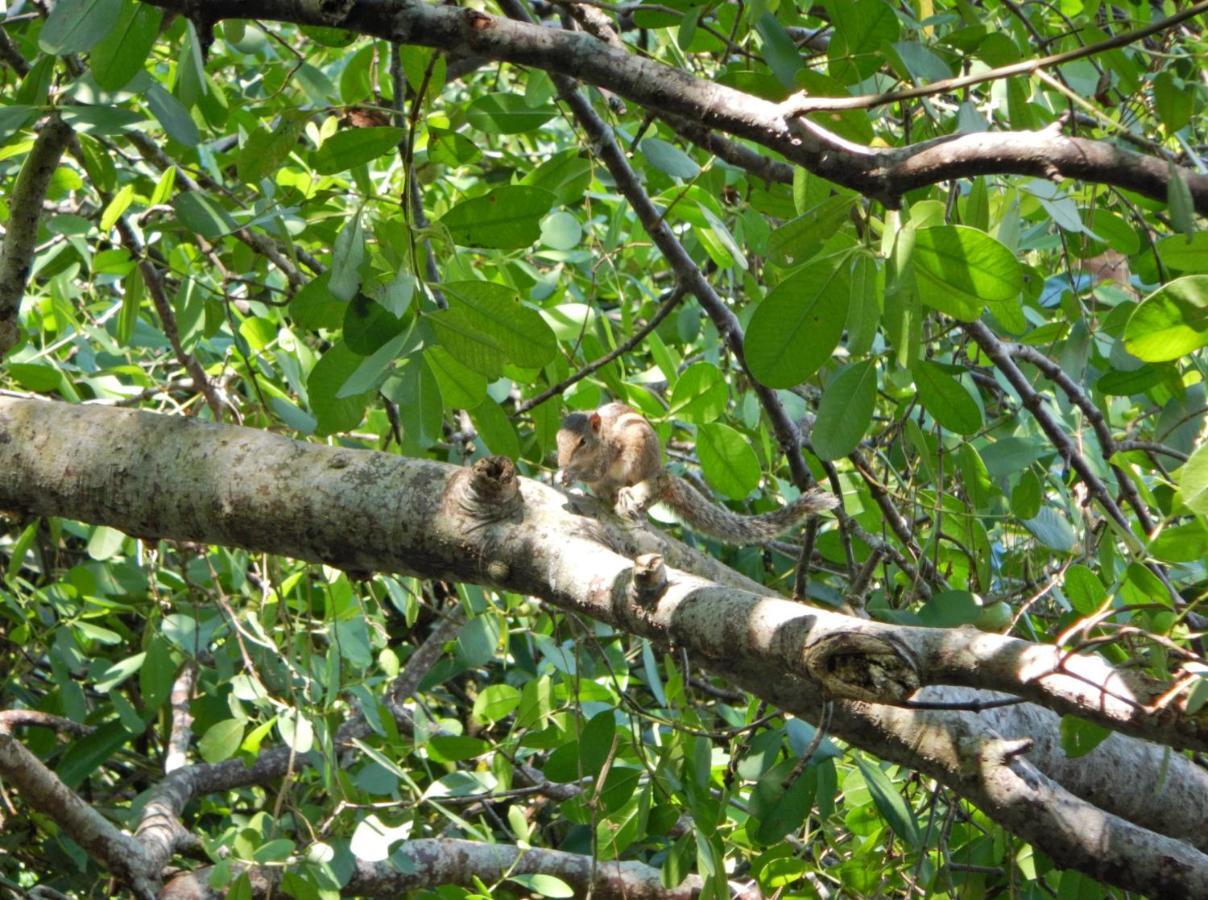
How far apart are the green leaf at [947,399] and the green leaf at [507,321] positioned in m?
0.63

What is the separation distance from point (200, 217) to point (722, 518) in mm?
1606

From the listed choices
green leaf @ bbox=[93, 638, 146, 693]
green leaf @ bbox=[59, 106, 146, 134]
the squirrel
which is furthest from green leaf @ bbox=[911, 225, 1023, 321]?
green leaf @ bbox=[93, 638, 146, 693]

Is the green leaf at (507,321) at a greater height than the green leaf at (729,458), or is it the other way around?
the green leaf at (507,321)

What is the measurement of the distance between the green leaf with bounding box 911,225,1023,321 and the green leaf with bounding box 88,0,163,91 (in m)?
0.97

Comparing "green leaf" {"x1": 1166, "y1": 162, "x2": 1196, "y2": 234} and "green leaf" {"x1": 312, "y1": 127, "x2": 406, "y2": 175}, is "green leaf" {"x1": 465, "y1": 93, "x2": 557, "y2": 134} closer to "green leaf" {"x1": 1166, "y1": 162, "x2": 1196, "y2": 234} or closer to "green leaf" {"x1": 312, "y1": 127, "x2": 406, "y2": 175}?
"green leaf" {"x1": 312, "y1": 127, "x2": 406, "y2": 175}

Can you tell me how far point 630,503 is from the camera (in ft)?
10.2

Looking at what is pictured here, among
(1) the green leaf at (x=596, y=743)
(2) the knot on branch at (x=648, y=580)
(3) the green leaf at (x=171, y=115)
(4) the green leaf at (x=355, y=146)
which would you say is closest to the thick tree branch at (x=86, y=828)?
(1) the green leaf at (x=596, y=743)

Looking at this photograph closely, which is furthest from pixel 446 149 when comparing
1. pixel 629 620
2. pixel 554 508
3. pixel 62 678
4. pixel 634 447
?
pixel 62 678

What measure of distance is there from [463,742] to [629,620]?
944 mm

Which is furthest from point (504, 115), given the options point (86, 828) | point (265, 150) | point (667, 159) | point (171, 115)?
point (86, 828)

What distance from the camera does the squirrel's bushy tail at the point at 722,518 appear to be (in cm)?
283

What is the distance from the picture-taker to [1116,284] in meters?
3.12

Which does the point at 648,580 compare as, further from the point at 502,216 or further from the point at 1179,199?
the point at 1179,199

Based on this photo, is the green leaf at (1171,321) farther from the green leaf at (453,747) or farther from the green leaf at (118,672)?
the green leaf at (118,672)
